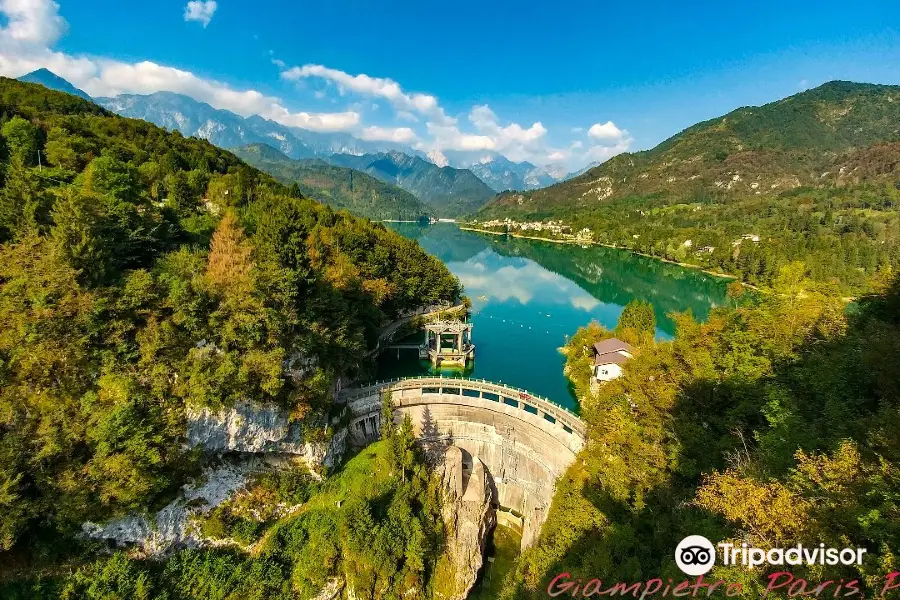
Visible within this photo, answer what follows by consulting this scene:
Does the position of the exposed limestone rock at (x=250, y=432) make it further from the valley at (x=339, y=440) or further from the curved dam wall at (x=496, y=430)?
the curved dam wall at (x=496, y=430)

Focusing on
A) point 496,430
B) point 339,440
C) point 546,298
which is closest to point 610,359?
point 496,430

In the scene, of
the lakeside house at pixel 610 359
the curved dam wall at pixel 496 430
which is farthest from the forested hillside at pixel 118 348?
the lakeside house at pixel 610 359

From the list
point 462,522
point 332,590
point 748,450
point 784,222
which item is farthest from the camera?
point 784,222

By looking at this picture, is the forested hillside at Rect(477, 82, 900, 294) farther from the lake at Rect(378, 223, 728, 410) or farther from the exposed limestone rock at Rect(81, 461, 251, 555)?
the exposed limestone rock at Rect(81, 461, 251, 555)

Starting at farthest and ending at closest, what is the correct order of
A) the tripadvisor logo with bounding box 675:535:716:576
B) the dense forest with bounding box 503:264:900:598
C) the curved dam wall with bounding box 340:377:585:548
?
the curved dam wall with bounding box 340:377:585:548
the tripadvisor logo with bounding box 675:535:716:576
the dense forest with bounding box 503:264:900:598

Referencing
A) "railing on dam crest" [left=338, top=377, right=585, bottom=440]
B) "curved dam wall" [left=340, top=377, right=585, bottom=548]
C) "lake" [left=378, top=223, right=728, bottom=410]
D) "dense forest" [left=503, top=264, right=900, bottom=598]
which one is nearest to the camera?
"dense forest" [left=503, top=264, right=900, bottom=598]

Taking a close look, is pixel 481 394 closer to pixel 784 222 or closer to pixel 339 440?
pixel 339 440

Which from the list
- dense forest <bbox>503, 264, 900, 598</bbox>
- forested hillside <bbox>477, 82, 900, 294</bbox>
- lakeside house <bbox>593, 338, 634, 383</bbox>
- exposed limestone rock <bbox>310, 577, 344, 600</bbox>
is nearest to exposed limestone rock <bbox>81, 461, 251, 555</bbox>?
exposed limestone rock <bbox>310, 577, 344, 600</bbox>
